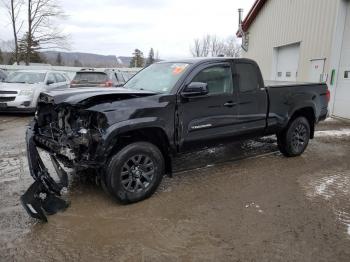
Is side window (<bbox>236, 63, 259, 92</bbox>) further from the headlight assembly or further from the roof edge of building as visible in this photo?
the roof edge of building

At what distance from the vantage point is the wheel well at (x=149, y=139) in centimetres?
427

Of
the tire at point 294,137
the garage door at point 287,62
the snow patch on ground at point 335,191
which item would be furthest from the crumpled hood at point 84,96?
the garage door at point 287,62

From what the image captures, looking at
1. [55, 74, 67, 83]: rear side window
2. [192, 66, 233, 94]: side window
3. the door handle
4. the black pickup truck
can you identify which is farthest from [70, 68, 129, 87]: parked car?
the door handle

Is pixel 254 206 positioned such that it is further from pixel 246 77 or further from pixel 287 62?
pixel 287 62

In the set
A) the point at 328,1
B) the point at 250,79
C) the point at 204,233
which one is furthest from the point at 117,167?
the point at 328,1

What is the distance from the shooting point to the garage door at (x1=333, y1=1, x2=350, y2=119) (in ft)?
36.4

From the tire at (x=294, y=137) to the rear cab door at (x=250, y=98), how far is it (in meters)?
0.83

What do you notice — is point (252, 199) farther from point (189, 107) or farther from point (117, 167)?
point (117, 167)

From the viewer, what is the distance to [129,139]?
437 centimetres

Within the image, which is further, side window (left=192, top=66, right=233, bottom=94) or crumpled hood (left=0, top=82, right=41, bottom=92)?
crumpled hood (left=0, top=82, right=41, bottom=92)

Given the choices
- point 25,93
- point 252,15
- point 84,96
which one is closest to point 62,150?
point 84,96

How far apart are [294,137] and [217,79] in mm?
2363

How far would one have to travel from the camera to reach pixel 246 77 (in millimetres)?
5633

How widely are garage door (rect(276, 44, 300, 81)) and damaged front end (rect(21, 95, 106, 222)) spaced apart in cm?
1169
